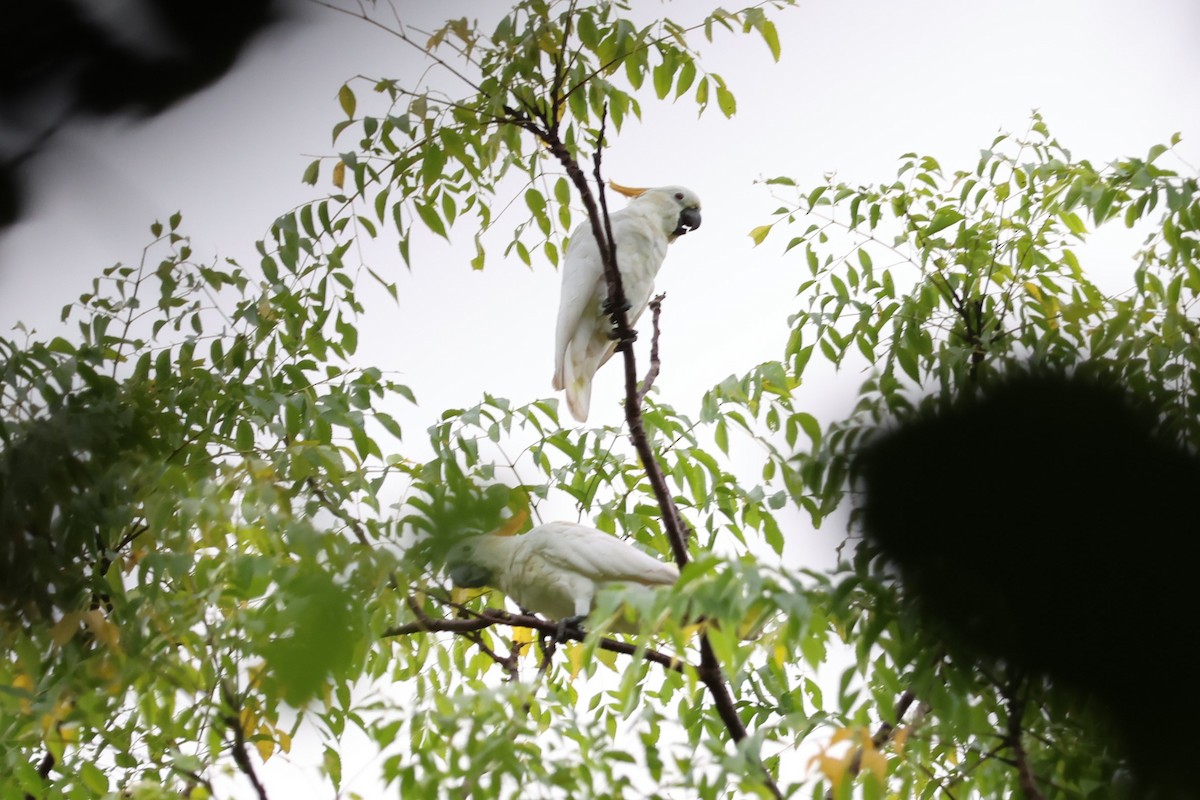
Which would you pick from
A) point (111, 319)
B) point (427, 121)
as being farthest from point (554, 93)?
point (111, 319)

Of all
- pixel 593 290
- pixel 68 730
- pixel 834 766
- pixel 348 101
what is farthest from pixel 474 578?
pixel 593 290

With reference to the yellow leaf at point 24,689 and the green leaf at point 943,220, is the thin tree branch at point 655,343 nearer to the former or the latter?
the green leaf at point 943,220

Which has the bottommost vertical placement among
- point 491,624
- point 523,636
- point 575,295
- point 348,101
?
point 491,624

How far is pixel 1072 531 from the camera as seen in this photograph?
30 cm

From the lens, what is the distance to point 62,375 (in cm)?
55

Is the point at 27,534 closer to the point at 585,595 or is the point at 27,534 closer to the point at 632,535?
the point at 585,595

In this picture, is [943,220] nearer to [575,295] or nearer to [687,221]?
[575,295]

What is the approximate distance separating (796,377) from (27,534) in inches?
62.7

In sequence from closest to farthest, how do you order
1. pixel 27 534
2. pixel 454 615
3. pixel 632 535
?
pixel 27 534
pixel 454 615
pixel 632 535

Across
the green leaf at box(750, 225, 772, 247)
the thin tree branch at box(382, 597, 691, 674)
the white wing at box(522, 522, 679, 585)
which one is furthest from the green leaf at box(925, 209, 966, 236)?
the thin tree branch at box(382, 597, 691, 674)

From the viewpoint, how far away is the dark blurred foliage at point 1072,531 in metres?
0.29

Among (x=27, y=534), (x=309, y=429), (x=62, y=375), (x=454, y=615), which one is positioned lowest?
(x=27, y=534)

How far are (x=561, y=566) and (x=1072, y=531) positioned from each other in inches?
58.3

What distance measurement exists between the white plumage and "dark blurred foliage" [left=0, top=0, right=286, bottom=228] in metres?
1.44
